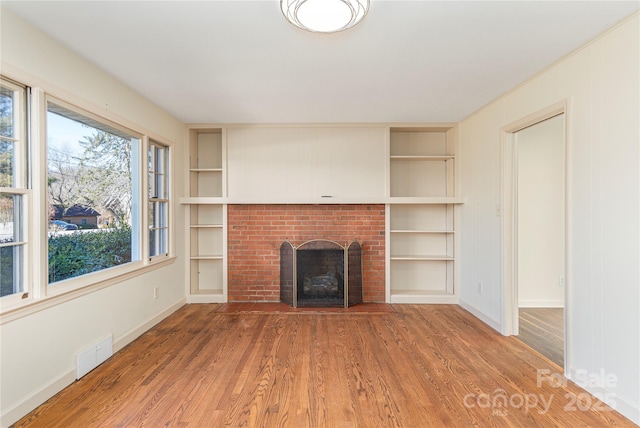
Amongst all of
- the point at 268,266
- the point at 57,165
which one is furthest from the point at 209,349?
→ the point at 57,165

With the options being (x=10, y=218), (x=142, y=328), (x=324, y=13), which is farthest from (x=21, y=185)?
(x=324, y=13)

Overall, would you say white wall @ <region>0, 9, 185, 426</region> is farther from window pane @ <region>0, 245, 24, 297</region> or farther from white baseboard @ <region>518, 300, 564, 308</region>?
white baseboard @ <region>518, 300, 564, 308</region>

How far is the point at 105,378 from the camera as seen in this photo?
7.40 ft

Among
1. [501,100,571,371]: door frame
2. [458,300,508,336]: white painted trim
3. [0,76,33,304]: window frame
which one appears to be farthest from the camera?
[458,300,508,336]: white painted trim

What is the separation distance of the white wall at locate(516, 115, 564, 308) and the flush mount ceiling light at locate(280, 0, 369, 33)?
324 cm

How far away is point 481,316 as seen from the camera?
349 centimetres

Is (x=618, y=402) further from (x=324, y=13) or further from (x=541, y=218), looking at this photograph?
(x=324, y=13)

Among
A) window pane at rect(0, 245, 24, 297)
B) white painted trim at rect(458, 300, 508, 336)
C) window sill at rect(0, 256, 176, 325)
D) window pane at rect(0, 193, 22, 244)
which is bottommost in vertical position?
white painted trim at rect(458, 300, 508, 336)

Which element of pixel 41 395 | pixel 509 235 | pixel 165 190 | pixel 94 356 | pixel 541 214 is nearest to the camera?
pixel 41 395

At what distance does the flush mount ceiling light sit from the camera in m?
1.63

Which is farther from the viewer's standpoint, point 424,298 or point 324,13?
point 424,298

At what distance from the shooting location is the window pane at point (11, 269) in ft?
5.84

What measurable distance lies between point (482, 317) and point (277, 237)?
2694 mm

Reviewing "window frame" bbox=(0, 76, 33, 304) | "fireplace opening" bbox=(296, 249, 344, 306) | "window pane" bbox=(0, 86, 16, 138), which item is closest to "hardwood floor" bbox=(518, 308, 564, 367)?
"fireplace opening" bbox=(296, 249, 344, 306)
